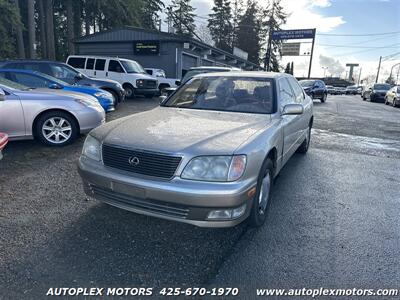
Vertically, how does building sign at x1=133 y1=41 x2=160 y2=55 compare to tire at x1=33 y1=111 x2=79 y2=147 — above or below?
above

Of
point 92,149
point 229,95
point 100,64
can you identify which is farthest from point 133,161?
point 100,64

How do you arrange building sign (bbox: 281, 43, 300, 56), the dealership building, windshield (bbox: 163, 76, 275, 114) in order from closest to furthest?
windshield (bbox: 163, 76, 275, 114) → the dealership building → building sign (bbox: 281, 43, 300, 56)

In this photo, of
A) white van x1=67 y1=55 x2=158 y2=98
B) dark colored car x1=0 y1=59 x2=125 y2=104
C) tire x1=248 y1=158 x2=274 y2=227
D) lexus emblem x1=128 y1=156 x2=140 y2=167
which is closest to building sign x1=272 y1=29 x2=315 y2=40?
white van x1=67 y1=55 x2=158 y2=98

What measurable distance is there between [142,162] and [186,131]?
22.7 inches

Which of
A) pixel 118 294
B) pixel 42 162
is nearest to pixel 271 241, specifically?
pixel 118 294

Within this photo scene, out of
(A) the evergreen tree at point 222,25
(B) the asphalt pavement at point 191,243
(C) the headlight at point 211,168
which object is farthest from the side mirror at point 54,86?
(A) the evergreen tree at point 222,25

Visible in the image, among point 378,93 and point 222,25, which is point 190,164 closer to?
point 378,93

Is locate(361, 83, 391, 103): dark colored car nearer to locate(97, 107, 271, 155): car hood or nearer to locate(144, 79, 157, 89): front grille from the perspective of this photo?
locate(144, 79, 157, 89): front grille

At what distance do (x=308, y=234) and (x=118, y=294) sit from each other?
1971 millimetres

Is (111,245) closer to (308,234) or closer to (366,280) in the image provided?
(308,234)

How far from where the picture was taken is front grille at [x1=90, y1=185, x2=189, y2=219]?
257cm

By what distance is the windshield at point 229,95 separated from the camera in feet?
12.6

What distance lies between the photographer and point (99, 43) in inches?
932

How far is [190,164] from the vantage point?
100 inches
